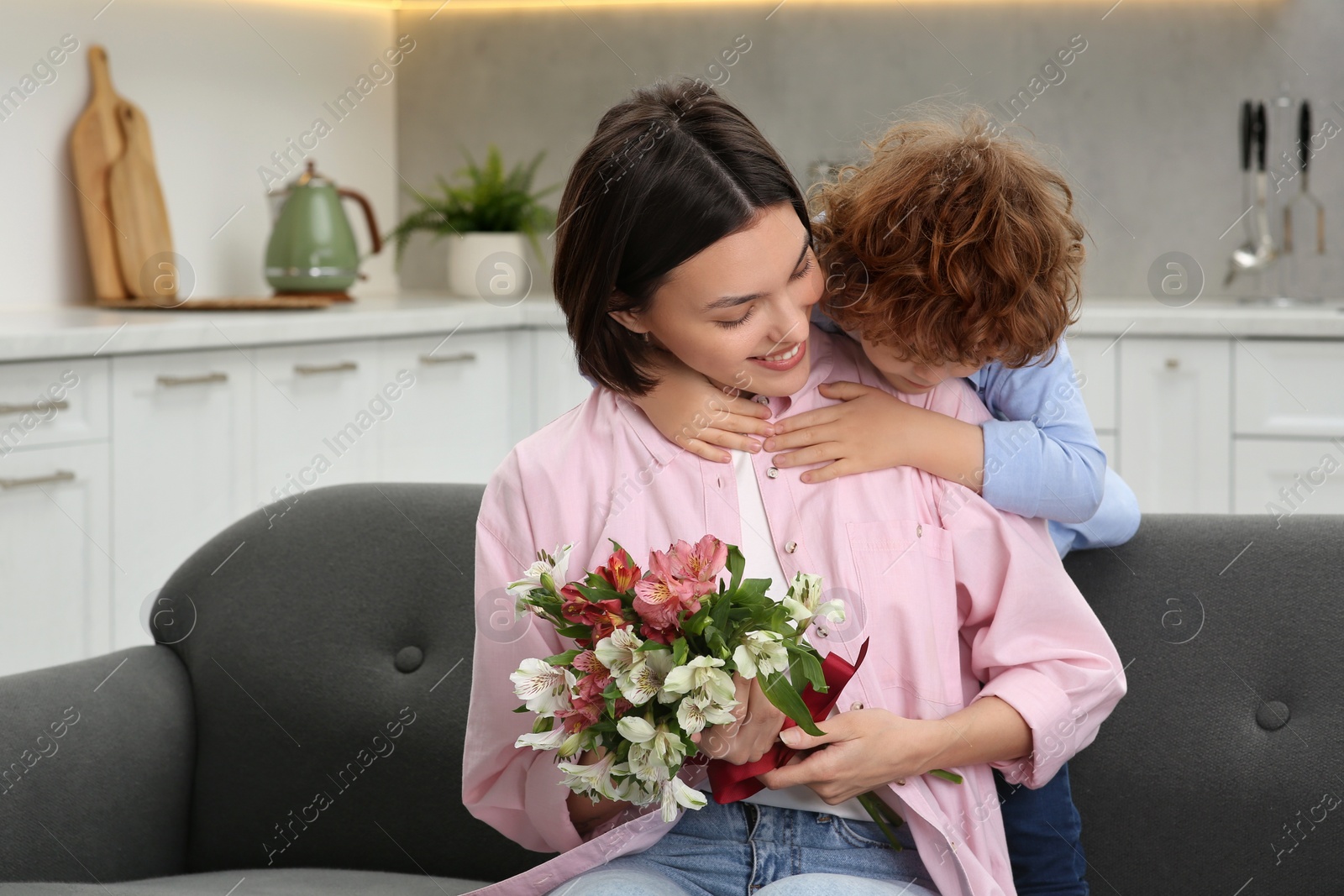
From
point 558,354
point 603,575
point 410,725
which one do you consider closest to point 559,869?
point 603,575

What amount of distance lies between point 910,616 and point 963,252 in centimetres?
32

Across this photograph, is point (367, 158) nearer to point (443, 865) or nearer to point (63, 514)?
point (63, 514)

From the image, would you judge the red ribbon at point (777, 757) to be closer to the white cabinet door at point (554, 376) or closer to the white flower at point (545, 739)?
the white flower at point (545, 739)

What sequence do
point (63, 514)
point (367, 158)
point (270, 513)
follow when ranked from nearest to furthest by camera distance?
point (270, 513) < point (63, 514) < point (367, 158)

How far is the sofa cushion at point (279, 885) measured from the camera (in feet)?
4.49

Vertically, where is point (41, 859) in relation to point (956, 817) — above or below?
below

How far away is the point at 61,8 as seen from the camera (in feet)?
9.62

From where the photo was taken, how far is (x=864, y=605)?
116cm

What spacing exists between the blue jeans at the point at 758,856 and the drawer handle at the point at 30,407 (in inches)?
58.1

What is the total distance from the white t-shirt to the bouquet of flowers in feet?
0.51

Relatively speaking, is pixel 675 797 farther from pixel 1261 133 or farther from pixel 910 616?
pixel 1261 133

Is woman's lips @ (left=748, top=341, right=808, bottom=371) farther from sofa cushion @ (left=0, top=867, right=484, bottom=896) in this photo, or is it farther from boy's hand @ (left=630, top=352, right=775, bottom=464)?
sofa cushion @ (left=0, top=867, right=484, bottom=896)

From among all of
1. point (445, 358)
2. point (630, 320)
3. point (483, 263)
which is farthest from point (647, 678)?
point (483, 263)

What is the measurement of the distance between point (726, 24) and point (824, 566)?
2925 millimetres
